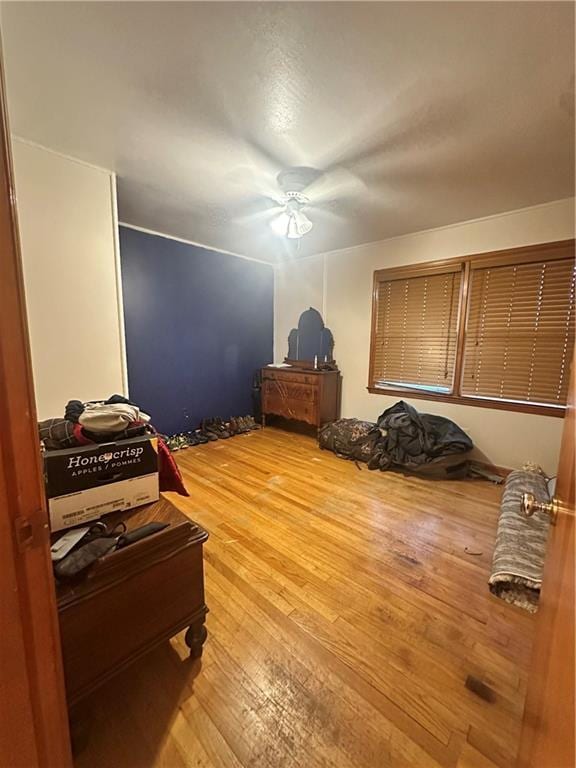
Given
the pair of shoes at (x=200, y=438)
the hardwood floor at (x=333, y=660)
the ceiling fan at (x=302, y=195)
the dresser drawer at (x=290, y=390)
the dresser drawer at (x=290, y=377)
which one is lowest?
the hardwood floor at (x=333, y=660)

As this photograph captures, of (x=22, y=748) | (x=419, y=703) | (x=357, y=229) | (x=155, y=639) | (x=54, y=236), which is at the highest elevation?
(x=357, y=229)

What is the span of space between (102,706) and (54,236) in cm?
242

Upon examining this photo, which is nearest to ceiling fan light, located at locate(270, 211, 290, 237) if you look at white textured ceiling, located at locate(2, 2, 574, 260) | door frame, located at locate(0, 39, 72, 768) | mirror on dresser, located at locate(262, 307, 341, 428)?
white textured ceiling, located at locate(2, 2, 574, 260)

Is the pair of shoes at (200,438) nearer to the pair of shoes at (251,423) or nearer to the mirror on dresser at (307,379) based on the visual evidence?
the pair of shoes at (251,423)

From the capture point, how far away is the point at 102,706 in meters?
1.11

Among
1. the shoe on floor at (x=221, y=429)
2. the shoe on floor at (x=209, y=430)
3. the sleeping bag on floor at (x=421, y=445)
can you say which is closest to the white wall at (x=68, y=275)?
the shoe on floor at (x=209, y=430)

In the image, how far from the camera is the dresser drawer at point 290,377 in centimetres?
396

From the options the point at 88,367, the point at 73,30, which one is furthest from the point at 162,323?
the point at 73,30

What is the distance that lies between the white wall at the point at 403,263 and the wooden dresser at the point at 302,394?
0.21 meters

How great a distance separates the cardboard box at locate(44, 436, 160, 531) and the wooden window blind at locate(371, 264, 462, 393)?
9.92ft

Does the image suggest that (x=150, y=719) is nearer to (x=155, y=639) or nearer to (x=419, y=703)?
(x=155, y=639)

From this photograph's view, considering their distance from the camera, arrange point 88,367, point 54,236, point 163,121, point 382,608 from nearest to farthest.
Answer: point 382,608
point 163,121
point 54,236
point 88,367

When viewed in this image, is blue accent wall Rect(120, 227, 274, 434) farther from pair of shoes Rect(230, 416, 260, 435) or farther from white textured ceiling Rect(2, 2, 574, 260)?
white textured ceiling Rect(2, 2, 574, 260)

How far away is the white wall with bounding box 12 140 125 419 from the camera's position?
1.95 metres
